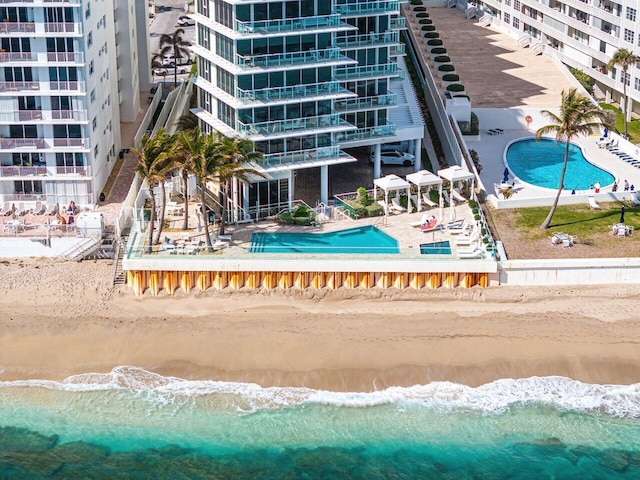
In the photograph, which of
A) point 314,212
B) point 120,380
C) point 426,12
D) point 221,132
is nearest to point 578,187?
point 314,212

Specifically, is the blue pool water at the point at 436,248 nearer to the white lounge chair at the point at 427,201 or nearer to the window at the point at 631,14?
the white lounge chair at the point at 427,201

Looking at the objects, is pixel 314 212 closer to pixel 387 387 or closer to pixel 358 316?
pixel 358 316

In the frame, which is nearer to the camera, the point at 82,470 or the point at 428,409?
the point at 82,470

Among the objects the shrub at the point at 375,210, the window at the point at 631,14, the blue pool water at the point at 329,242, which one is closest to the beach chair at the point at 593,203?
the shrub at the point at 375,210

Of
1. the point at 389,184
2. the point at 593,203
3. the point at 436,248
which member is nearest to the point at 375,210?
the point at 389,184

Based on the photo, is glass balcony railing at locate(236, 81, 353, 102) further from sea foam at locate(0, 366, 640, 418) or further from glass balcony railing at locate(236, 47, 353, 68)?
sea foam at locate(0, 366, 640, 418)
